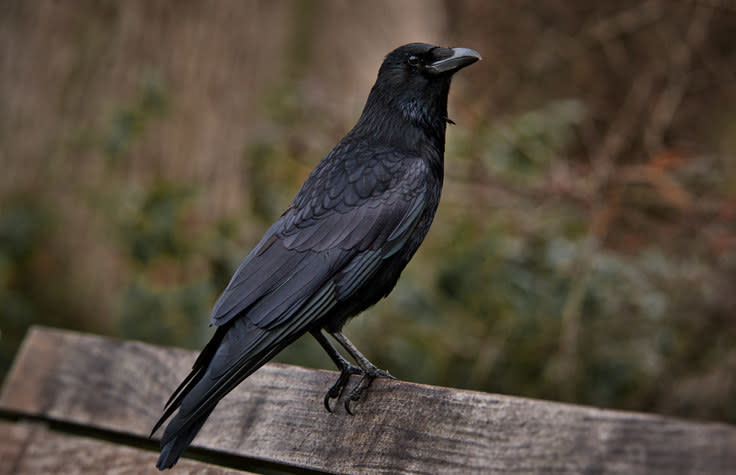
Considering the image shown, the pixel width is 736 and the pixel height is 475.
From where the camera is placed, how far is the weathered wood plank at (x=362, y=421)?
1.21m

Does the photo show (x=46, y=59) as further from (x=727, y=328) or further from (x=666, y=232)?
(x=727, y=328)

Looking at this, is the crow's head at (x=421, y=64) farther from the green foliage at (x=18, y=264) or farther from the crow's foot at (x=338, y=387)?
the green foliage at (x=18, y=264)

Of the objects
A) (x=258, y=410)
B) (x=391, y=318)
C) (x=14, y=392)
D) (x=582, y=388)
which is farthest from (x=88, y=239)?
(x=258, y=410)

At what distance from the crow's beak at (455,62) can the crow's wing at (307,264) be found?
1.15 ft

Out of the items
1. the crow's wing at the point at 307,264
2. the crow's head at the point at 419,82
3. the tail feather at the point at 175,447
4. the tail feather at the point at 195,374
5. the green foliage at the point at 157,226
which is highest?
the crow's head at the point at 419,82

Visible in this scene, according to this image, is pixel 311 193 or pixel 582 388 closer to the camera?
pixel 311 193

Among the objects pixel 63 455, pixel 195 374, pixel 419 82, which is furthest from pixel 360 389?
pixel 419 82

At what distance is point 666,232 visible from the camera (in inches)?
161

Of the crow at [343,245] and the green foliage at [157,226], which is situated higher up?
the crow at [343,245]

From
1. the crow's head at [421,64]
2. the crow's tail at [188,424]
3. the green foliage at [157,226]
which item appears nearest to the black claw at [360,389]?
the crow's tail at [188,424]

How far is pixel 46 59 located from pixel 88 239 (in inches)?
45.5

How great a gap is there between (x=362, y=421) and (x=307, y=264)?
0.47 m

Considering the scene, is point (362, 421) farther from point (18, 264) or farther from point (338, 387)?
point (18, 264)

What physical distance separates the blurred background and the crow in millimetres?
1272
